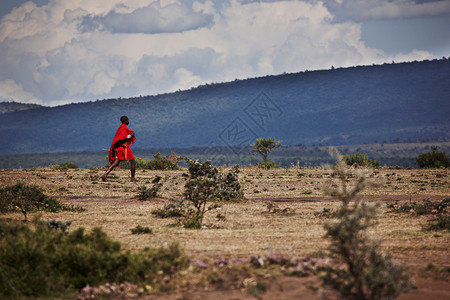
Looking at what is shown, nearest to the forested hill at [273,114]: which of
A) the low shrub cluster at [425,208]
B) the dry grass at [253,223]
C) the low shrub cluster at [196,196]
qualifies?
the dry grass at [253,223]

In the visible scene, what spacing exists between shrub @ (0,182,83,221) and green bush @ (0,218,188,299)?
5.77 metres

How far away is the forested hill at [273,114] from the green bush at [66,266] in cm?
11051

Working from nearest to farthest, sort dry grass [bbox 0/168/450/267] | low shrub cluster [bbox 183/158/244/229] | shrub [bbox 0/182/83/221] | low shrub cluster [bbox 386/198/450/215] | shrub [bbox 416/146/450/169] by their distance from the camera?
dry grass [bbox 0/168/450/267] < low shrub cluster [bbox 183/158/244/229] < low shrub cluster [bbox 386/198/450/215] < shrub [bbox 0/182/83/221] < shrub [bbox 416/146/450/169]

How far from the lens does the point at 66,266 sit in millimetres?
7570

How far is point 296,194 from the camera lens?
19078 millimetres

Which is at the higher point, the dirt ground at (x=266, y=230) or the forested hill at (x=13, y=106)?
the forested hill at (x=13, y=106)

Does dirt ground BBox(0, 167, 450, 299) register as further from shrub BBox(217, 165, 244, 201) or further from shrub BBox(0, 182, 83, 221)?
shrub BBox(0, 182, 83, 221)

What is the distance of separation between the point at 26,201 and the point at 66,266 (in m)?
6.82

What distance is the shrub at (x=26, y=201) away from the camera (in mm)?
13539

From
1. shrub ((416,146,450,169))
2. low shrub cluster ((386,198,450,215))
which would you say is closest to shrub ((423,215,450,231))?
low shrub cluster ((386,198,450,215))

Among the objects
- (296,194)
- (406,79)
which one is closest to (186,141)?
(406,79)

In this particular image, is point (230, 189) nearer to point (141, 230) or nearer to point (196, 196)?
point (196, 196)

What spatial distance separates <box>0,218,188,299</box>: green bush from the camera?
7238mm

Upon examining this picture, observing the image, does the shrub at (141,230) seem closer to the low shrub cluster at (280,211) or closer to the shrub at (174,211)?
the shrub at (174,211)
